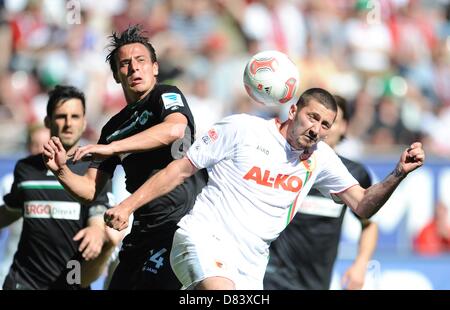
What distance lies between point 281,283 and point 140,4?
302 inches

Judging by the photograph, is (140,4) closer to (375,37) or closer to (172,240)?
(375,37)

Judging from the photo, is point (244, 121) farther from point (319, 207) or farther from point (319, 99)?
point (319, 207)

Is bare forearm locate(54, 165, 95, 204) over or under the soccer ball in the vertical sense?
under

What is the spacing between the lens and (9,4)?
1502 centimetres

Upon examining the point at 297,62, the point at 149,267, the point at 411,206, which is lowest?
the point at 149,267

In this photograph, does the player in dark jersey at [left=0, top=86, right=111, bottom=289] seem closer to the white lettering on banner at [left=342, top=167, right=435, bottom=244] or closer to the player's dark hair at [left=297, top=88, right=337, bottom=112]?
the player's dark hair at [left=297, top=88, right=337, bottom=112]

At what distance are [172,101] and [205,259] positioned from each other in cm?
119

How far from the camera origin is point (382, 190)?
682cm

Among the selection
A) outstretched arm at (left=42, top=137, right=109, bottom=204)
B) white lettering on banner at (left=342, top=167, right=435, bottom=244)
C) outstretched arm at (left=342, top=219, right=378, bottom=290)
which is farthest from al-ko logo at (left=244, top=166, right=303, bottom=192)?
white lettering on banner at (left=342, top=167, right=435, bottom=244)

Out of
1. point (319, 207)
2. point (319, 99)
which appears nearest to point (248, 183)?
point (319, 99)

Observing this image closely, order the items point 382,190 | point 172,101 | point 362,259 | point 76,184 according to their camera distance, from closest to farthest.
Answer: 1. point 382,190
2. point 172,101
3. point 76,184
4. point 362,259

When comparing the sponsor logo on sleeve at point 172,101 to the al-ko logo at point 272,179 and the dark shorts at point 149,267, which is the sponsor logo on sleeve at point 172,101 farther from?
the dark shorts at point 149,267

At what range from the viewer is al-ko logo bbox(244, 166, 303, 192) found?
22.5 ft
